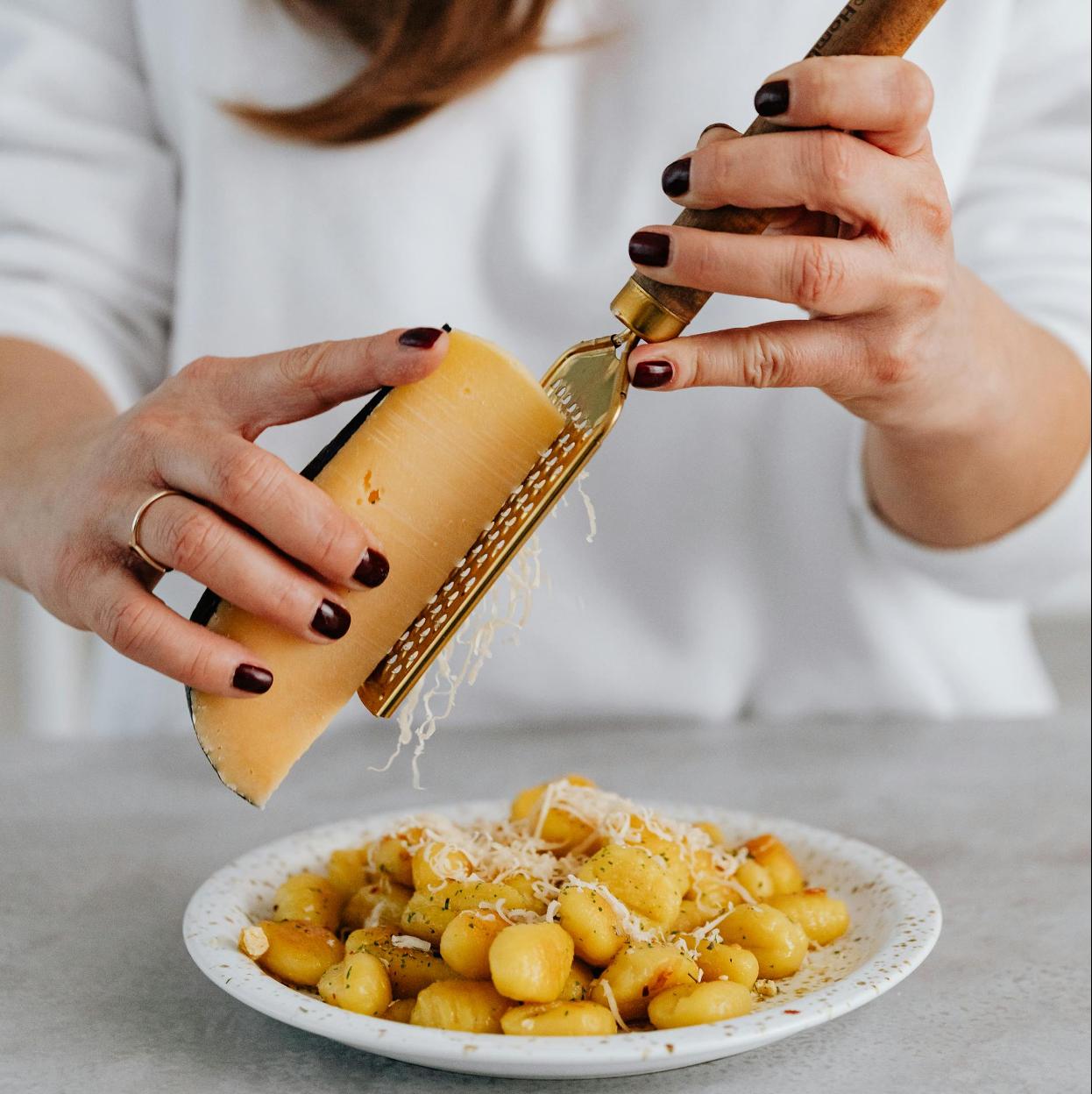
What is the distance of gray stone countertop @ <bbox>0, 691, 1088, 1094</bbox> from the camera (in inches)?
32.4

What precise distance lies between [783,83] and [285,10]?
1.05 meters

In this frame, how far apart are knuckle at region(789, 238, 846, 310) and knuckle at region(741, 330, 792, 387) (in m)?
0.05

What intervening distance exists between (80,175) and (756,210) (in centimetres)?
117

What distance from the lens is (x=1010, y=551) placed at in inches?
58.8

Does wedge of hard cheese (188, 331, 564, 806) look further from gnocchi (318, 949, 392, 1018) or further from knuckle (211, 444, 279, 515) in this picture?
gnocchi (318, 949, 392, 1018)

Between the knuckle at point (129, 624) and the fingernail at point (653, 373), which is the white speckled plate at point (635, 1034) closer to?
the knuckle at point (129, 624)

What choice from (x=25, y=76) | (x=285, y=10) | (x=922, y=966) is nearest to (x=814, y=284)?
(x=922, y=966)

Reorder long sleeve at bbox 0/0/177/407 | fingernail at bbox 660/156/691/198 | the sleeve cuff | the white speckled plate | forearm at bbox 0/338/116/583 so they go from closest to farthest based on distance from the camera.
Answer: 1. the white speckled plate
2. fingernail at bbox 660/156/691/198
3. forearm at bbox 0/338/116/583
4. the sleeve cuff
5. long sleeve at bbox 0/0/177/407

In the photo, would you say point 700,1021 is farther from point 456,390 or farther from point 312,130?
point 312,130

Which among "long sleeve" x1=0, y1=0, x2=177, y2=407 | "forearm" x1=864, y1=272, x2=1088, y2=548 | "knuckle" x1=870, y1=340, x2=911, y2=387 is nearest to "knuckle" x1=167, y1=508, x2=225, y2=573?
"knuckle" x1=870, y1=340, x2=911, y2=387

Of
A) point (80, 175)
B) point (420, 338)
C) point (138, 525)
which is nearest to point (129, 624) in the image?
point (138, 525)

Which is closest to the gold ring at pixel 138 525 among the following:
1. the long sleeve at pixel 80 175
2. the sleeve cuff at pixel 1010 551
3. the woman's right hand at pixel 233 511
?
the woman's right hand at pixel 233 511

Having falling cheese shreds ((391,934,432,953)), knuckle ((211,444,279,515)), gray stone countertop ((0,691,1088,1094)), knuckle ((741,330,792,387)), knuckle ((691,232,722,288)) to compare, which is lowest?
gray stone countertop ((0,691,1088,1094))

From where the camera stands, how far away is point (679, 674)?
171 cm
